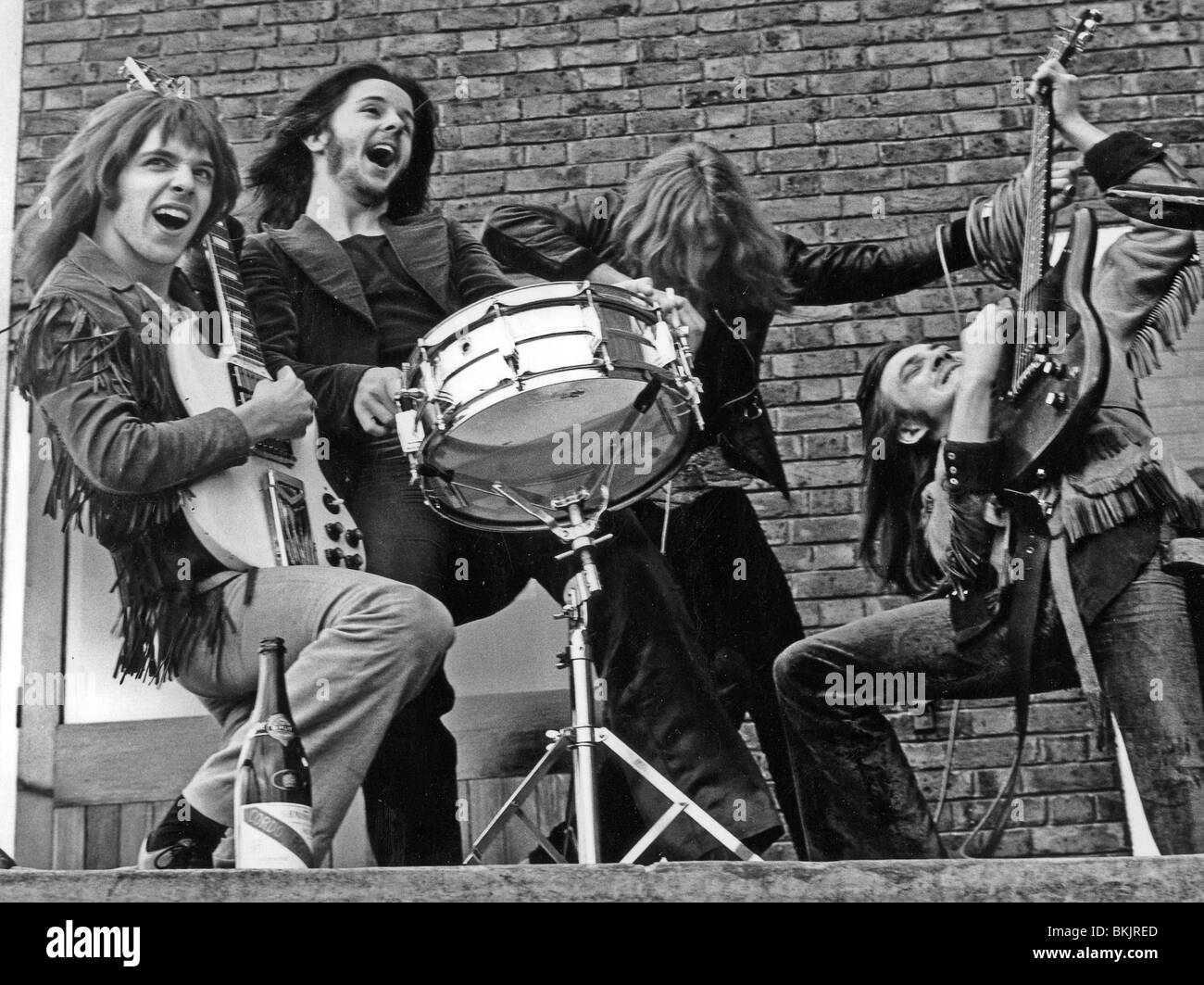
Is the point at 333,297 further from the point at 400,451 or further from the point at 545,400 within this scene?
the point at 545,400

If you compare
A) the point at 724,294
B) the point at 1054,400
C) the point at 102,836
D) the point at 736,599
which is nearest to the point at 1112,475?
the point at 1054,400

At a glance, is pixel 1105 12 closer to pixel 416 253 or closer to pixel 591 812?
pixel 416 253

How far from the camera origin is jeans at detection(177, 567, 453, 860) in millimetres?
5047

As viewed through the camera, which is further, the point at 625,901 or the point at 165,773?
the point at 165,773

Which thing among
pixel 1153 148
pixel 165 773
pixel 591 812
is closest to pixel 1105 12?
pixel 1153 148

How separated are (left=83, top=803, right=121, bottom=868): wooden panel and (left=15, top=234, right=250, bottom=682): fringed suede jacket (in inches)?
14.8

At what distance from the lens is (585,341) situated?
485 centimetres

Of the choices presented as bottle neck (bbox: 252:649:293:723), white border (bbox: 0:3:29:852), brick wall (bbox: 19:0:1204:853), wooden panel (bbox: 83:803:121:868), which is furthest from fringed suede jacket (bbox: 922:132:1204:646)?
white border (bbox: 0:3:29:852)

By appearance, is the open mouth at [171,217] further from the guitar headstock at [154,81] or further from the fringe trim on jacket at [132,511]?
the guitar headstock at [154,81]

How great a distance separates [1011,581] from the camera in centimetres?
523

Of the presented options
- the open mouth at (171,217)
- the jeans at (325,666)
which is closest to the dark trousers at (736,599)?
the jeans at (325,666)

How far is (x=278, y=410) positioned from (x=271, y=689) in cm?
78

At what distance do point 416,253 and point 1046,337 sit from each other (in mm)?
1804

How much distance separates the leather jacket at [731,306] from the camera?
18.0ft
